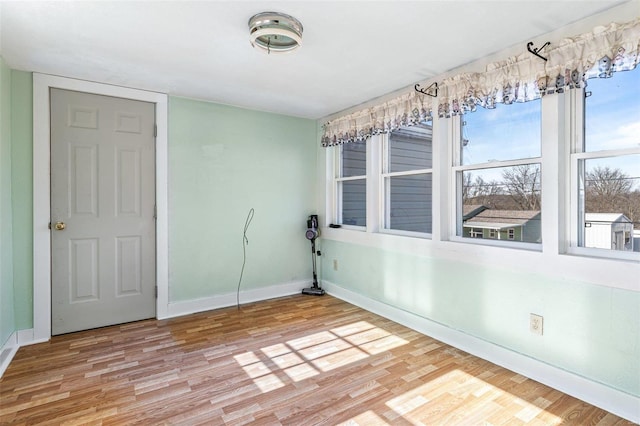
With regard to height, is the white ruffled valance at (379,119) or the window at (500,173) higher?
the white ruffled valance at (379,119)

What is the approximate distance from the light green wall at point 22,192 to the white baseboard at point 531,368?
3.29m

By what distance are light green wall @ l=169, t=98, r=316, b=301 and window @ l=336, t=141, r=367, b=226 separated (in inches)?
16.6

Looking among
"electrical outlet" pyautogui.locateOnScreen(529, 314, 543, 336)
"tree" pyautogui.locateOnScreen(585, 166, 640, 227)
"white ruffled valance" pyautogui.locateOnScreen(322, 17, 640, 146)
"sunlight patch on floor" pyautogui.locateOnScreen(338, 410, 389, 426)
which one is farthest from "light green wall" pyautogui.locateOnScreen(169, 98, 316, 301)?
"tree" pyautogui.locateOnScreen(585, 166, 640, 227)

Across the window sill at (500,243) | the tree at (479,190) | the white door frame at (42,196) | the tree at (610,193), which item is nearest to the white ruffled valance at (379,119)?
the tree at (479,190)

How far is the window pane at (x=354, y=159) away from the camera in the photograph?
388 cm

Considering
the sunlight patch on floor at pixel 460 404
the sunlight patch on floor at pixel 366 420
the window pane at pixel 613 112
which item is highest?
the window pane at pixel 613 112

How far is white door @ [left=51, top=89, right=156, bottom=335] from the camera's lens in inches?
117

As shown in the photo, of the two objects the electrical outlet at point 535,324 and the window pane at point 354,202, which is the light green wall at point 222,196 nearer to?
the window pane at point 354,202

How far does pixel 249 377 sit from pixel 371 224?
6.75 ft

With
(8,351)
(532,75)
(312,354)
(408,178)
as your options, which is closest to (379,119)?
(408,178)

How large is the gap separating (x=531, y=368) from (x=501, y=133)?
1731mm

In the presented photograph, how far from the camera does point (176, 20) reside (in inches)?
78.9

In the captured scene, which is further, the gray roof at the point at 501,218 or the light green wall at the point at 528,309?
the gray roof at the point at 501,218

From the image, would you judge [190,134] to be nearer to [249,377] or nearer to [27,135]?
[27,135]
